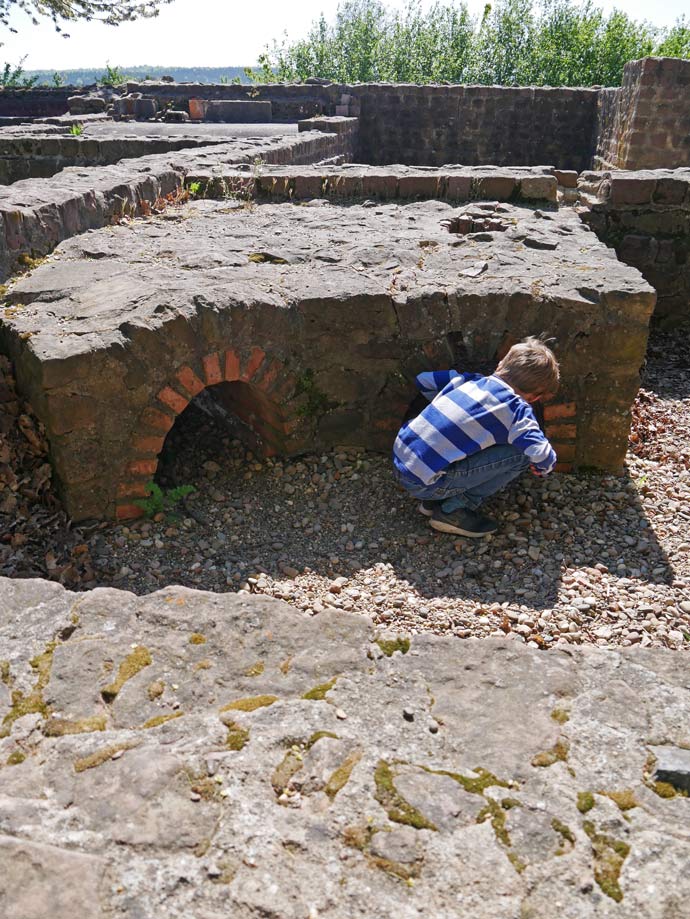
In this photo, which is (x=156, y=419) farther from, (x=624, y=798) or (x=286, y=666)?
(x=624, y=798)

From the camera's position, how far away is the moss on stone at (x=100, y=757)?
1.89 meters

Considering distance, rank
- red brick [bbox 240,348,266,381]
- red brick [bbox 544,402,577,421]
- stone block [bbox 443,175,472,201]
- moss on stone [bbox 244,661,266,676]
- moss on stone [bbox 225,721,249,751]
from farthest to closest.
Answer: stone block [bbox 443,175,472,201] < red brick [bbox 544,402,577,421] < red brick [bbox 240,348,266,381] < moss on stone [bbox 244,661,266,676] < moss on stone [bbox 225,721,249,751]

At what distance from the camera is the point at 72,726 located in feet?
6.73

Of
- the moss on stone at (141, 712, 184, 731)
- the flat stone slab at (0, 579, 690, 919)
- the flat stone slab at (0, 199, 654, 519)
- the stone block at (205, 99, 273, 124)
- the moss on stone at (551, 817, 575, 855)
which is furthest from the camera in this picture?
the stone block at (205, 99, 273, 124)

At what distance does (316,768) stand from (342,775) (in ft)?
0.22

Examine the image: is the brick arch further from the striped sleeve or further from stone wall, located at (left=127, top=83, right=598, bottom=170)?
stone wall, located at (left=127, top=83, right=598, bottom=170)

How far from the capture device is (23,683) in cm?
221

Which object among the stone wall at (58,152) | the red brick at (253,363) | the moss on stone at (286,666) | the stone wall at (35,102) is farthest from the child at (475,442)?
the stone wall at (35,102)

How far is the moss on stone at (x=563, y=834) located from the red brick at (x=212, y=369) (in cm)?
320

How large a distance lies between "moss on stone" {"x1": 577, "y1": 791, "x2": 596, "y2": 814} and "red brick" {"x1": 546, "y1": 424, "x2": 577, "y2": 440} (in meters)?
3.13

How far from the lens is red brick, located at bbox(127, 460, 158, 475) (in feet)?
14.0

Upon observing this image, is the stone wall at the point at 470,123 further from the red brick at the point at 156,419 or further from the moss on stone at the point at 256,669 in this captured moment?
the moss on stone at the point at 256,669

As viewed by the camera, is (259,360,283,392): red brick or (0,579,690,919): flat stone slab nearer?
(0,579,690,919): flat stone slab

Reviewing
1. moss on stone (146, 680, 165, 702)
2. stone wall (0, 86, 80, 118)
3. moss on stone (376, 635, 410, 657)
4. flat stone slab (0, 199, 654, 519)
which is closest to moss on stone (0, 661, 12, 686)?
moss on stone (146, 680, 165, 702)
